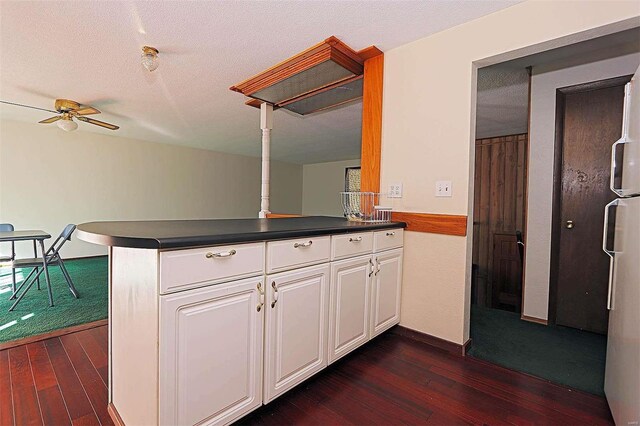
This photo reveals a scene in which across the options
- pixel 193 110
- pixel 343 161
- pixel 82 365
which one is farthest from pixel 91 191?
pixel 343 161

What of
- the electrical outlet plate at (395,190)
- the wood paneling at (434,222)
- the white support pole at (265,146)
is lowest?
the wood paneling at (434,222)

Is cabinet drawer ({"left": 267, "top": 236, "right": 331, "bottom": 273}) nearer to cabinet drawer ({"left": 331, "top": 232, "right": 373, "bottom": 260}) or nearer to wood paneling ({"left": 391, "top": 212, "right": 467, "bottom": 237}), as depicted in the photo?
cabinet drawer ({"left": 331, "top": 232, "right": 373, "bottom": 260})

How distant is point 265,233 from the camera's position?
128 centimetres

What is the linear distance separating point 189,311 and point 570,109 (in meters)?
3.16

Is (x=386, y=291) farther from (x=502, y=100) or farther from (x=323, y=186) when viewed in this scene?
(x=323, y=186)

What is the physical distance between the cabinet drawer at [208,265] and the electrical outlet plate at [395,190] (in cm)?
135

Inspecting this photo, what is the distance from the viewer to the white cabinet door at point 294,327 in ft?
4.42

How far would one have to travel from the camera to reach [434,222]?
2.09 metres

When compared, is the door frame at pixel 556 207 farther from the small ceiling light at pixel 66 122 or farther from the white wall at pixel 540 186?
the small ceiling light at pixel 66 122

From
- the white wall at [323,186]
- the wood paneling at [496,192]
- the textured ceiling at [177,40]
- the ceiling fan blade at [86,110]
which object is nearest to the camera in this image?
the textured ceiling at [177,40]

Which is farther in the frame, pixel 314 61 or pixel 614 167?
pixel 314 61

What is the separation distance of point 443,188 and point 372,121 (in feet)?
2.62

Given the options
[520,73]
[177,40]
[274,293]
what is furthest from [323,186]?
[274,293]

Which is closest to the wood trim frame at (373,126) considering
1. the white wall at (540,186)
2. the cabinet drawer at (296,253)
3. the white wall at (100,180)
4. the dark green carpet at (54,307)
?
the cabinet drawer at (296,253)
